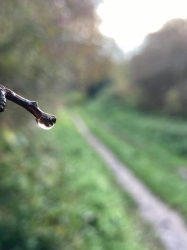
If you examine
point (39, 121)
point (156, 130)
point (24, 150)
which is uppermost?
point (156, 130)

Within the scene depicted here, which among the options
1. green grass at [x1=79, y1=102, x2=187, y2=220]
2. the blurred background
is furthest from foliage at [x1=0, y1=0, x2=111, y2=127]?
green grass at [x1=79, y1=102, x2=187, y2=220]

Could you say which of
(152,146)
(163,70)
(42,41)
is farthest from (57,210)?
(163,70)

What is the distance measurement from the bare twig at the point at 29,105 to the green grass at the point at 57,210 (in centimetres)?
464

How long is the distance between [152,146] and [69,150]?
11.9 feet

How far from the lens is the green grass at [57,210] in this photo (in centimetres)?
539

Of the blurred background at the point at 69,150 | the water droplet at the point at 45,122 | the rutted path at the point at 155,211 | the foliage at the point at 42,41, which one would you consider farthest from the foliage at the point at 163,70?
the water droplet at the point at 45,122

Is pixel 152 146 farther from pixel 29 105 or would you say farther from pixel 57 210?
pixel 29 105

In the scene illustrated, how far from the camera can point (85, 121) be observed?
29.5 meters

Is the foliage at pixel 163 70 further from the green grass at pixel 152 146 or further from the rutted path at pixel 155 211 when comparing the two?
the rutted path at pixel 155 211

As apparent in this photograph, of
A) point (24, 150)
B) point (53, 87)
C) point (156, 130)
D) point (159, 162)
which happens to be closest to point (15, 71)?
point (24, 150)

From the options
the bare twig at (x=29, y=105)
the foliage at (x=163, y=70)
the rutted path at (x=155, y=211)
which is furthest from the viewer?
the foliage at (x=163, y=70)

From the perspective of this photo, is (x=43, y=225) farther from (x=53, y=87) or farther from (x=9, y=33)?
(x=53, y=87)

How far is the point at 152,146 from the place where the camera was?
1786 cm

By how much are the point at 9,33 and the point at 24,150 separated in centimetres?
442
